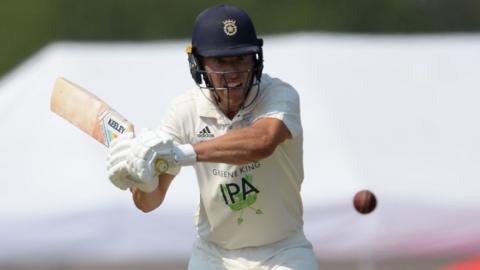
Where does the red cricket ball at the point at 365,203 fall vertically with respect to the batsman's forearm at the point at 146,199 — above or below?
below

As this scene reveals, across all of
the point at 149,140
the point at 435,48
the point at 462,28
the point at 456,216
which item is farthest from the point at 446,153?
the point at 462,28

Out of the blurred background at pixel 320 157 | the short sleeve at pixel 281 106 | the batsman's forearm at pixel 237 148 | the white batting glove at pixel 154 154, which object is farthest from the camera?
the blurred background at pixel 320 157

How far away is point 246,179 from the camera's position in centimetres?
481

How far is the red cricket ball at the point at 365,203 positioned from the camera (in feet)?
20.6

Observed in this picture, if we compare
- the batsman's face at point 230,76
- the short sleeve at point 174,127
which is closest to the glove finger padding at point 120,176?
the short sleeve at point 174,127

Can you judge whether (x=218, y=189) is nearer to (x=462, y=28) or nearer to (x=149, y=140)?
(x=149, y=140)

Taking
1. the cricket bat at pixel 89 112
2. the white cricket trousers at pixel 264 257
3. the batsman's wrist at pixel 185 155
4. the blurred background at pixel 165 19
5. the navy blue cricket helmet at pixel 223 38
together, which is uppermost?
the navy blue cricket helmet at pixel 223 38

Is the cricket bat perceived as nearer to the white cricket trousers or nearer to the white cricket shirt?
the white cricket shirt

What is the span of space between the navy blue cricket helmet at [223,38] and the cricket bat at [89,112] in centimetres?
32

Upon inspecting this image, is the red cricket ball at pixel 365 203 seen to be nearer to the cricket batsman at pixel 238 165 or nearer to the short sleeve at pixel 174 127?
the cricket batsman at pixel 238 165

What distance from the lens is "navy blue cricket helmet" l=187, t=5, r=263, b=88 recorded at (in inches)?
189

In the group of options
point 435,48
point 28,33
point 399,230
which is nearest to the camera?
point 399,230

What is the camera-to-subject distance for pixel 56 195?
→ 8.46 m

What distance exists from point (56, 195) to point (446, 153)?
8.02 ft
